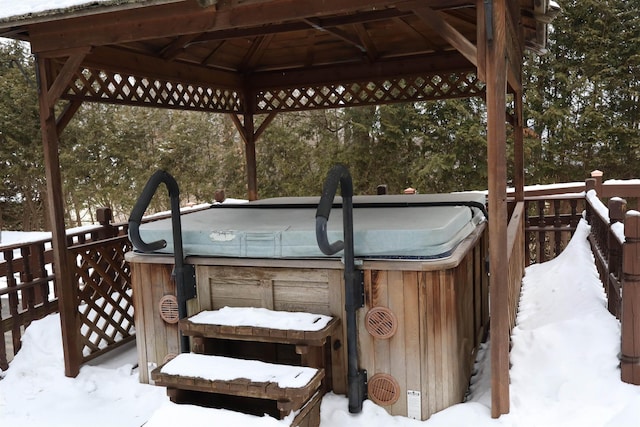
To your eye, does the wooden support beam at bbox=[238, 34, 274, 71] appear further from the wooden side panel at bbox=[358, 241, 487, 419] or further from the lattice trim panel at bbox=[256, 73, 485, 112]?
the wooden side panel at bbox=[358, 241, 487, 419]

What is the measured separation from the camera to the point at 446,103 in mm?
12867

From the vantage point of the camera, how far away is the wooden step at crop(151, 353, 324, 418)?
2.68 meters

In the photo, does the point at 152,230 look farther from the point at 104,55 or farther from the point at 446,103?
the point at 446,103

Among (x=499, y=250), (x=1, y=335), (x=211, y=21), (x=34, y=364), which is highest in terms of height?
(x=211, y=21)

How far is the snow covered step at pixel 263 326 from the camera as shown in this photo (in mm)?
3000

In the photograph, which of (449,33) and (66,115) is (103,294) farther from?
(449,33)

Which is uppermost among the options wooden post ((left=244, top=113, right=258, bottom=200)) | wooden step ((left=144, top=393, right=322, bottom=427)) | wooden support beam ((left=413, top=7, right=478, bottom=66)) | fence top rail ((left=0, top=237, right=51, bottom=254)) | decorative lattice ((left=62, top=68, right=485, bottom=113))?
decorative lattice ((left=62, top=68, right=485, bottom=113))

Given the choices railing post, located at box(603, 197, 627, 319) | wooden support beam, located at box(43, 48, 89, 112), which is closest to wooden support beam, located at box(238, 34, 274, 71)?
wooden support beam, located at box(43, 48, 89, 112)

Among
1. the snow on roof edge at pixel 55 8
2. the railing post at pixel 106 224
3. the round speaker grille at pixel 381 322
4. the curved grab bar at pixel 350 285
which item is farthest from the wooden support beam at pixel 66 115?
Result: the round speaker grille at pixel 381 322

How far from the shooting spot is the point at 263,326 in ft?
10.2

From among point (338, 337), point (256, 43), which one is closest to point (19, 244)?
point (338, 337)

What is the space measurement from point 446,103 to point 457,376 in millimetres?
10547

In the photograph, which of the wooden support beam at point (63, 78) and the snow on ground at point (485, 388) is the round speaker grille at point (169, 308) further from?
the wooden support beam at point (63, 78)

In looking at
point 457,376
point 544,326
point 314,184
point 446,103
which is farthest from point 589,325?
point 314,184
